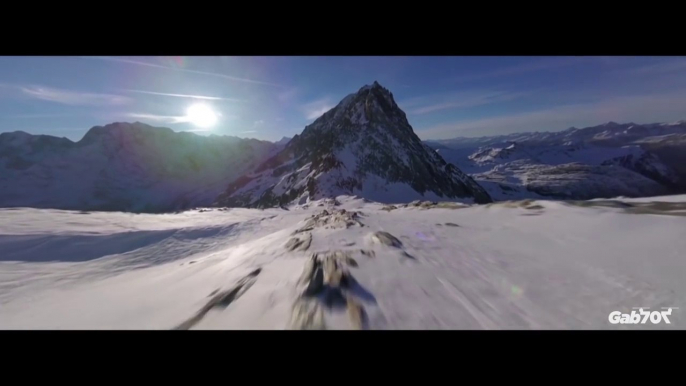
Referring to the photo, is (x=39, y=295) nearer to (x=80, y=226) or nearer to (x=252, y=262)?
(x=252, y=262)

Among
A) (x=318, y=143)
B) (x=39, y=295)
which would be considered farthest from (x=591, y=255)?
(x=318, y=143)

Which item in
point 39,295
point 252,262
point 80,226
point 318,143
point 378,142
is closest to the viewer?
point 39,295

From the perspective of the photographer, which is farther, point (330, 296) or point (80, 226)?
point (80, 226)
